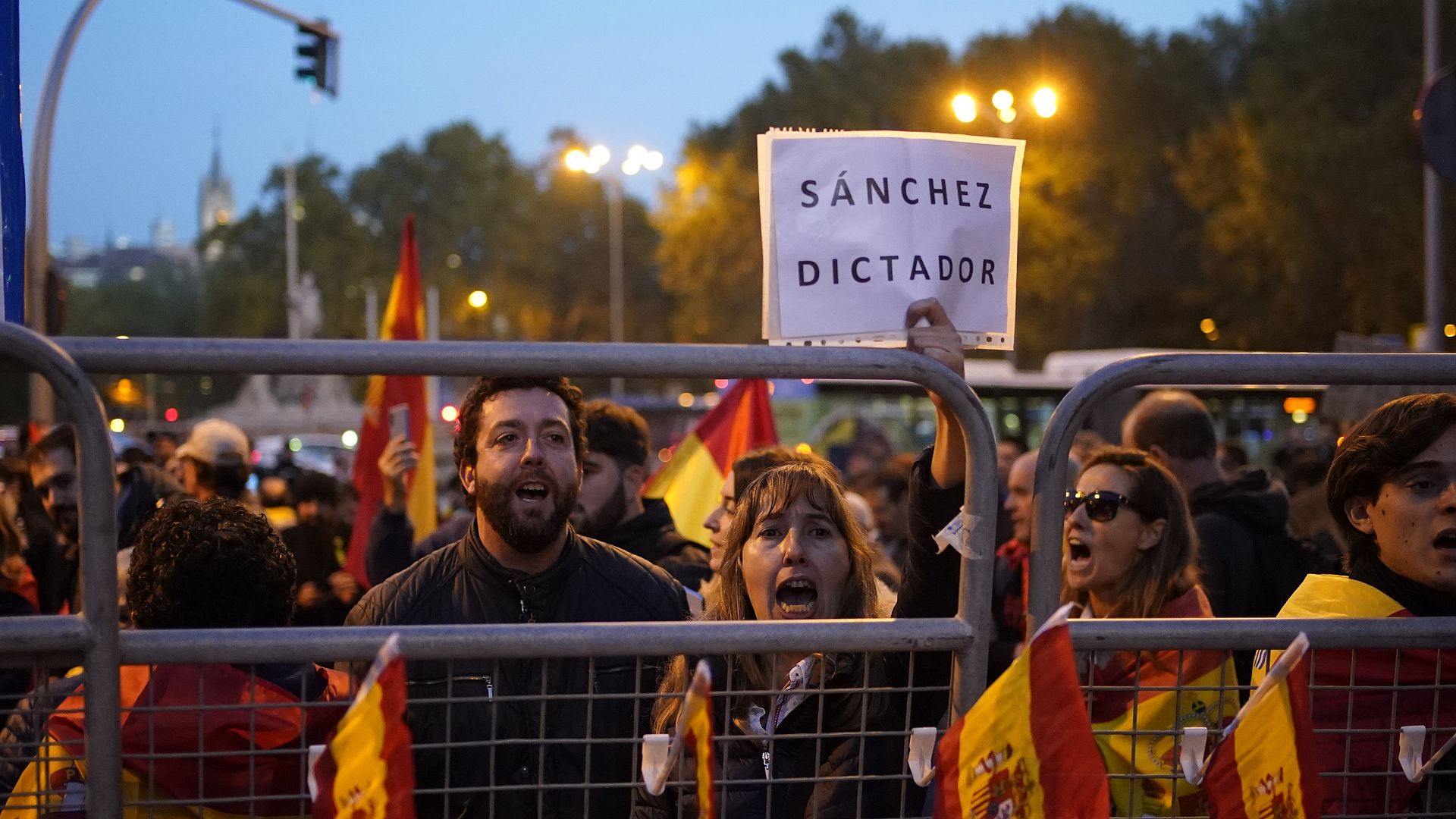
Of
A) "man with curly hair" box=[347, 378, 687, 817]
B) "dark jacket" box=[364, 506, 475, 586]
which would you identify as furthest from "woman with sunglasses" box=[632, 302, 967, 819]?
"dark jacket" box=[364, 506, 475, 586]

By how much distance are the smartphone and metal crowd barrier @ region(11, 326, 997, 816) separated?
206 inches

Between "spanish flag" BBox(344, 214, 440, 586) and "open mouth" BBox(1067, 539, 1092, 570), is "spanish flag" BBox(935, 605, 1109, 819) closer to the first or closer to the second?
"open mouth" BBox(1067, 539, 1092, 570)

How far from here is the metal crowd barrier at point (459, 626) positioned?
2014mm

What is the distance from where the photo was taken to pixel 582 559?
3268mm

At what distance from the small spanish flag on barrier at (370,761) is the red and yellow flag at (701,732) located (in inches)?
15.1

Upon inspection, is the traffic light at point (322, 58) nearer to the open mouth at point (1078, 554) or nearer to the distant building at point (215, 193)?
the open mouth at point (1078, 554)

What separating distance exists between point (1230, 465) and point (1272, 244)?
23.6 meters

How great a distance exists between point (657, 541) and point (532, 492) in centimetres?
223

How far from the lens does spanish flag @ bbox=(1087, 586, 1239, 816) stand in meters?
2.52

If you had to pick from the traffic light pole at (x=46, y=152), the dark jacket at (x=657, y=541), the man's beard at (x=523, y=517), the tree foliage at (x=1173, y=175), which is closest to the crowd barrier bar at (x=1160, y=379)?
the man's beard at (x=523, y=517)

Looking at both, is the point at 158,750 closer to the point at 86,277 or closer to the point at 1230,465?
the point at 1230,465

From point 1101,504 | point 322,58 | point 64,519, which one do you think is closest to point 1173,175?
point 322,58

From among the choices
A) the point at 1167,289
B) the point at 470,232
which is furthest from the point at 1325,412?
the point at 470,232

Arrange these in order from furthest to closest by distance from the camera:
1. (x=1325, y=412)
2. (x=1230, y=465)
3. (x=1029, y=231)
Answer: (x=1029, y=231), (x=1230, y=465), (x=1325, y=412)
